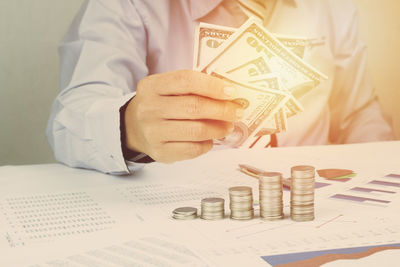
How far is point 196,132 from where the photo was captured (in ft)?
3.13

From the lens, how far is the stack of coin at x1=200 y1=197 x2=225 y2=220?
0.83 meters

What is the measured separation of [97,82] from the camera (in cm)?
145

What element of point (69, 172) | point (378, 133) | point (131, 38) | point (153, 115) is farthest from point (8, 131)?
point (378, 133)

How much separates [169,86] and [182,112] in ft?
0.18

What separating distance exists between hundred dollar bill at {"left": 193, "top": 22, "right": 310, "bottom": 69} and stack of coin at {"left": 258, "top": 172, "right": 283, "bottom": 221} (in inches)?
12.1

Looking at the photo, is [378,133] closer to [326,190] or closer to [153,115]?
[326,190]

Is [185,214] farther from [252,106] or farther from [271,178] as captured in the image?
[252,106]

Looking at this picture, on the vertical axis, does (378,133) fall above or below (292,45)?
below

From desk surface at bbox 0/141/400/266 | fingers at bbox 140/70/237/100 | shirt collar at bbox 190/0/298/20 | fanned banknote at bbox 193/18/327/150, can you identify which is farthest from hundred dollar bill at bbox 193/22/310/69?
shirt collar at bbox 190/0/298/20

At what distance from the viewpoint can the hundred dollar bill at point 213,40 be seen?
1.03m

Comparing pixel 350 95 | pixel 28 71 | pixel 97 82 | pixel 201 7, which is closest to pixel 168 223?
pixel 97 82

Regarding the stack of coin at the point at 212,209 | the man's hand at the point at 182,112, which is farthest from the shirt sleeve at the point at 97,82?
the stack of coin at the point at 212,209

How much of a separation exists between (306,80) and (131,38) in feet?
2.60

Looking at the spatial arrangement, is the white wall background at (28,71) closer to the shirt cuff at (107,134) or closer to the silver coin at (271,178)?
the shirt cuff at (107,134)
